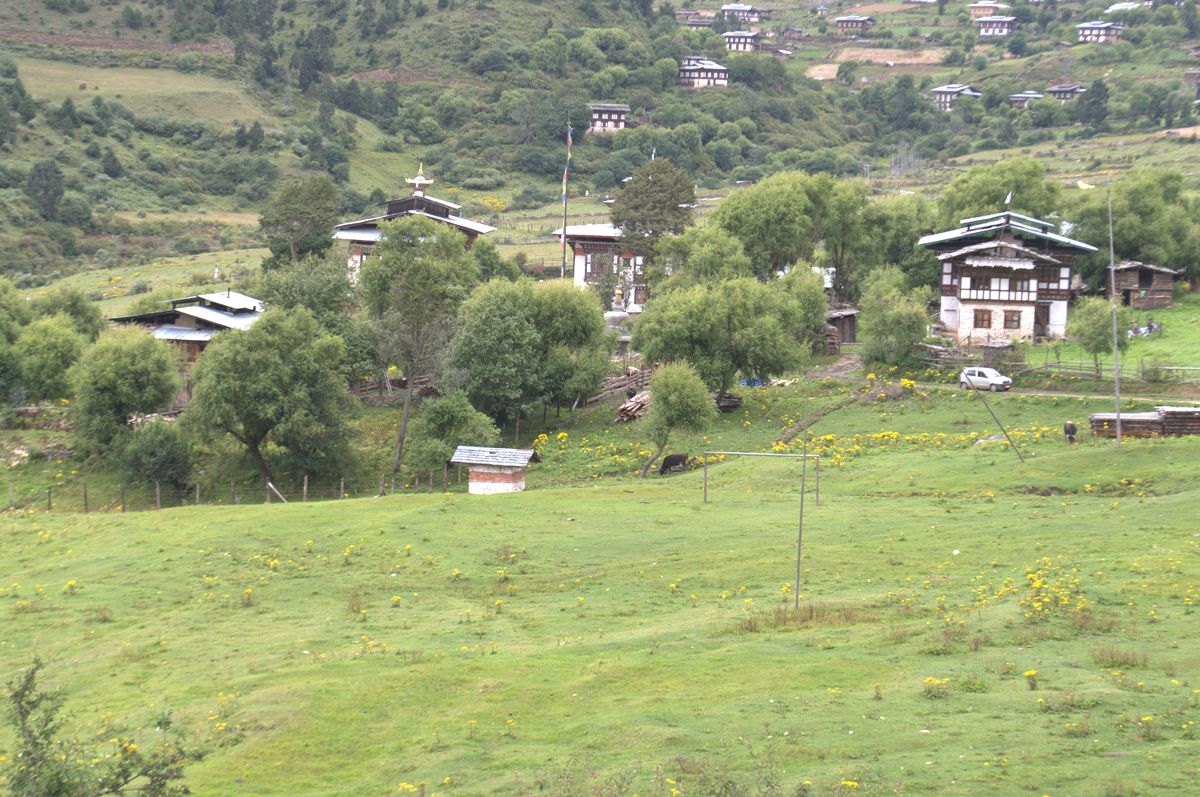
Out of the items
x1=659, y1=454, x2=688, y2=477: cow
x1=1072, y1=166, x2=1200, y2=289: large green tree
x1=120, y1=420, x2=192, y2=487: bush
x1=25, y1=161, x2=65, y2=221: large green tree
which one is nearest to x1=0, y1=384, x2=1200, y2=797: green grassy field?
x1=659, y1=454, x2=688, y2=477: cow

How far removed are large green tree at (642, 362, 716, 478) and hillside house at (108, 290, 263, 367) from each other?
26.7 meters

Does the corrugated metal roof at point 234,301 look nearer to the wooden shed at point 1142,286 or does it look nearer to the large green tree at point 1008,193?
the large green tree at point 1008,193

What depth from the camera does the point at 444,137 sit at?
181625 mm

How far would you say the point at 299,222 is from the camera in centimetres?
9556

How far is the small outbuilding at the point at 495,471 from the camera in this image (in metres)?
58.7

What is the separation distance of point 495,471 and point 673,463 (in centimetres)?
765

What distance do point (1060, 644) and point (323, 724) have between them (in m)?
15.9

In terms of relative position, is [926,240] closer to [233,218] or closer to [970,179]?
[970,179]

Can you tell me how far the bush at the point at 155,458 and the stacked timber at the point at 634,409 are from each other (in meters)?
20.6

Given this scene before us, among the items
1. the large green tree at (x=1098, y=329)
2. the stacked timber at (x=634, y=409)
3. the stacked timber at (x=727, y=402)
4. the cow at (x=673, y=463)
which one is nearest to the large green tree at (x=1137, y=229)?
the large green tree at (x=1098, y=329)

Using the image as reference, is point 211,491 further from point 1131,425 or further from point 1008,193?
point 1008,193

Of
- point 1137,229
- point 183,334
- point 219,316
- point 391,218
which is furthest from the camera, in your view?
point 391,218

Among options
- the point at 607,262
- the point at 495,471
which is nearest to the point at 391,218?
the point at 607,262

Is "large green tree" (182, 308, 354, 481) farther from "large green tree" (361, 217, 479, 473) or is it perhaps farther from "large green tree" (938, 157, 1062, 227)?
"large green tree" (938, 157, 1062, 227)
